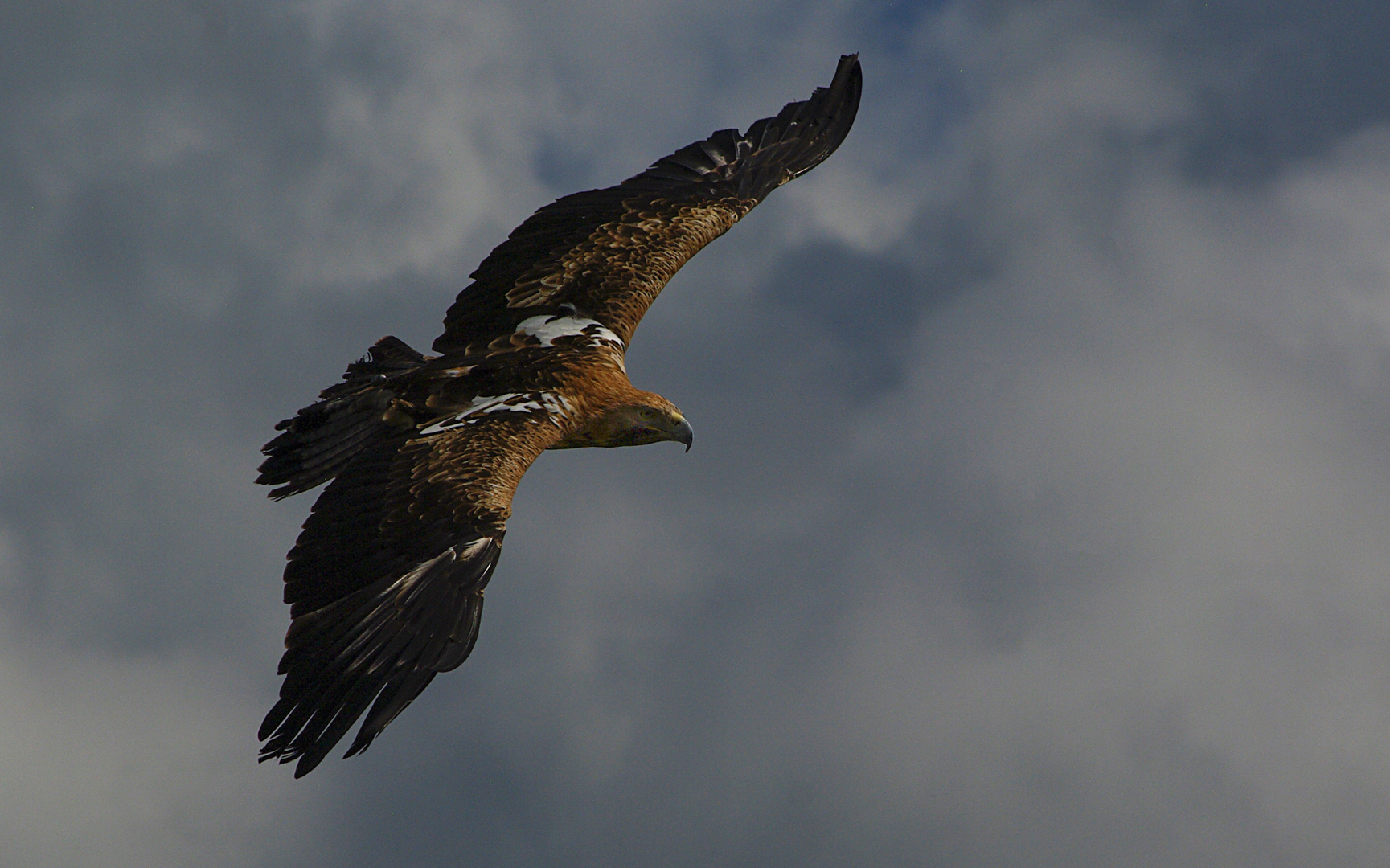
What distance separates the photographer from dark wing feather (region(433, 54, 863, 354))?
13570mm

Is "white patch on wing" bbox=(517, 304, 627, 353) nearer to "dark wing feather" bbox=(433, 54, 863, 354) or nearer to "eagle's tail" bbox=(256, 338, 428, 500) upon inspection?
"dark wing feather" bbox=(433, 54, 863, 354)

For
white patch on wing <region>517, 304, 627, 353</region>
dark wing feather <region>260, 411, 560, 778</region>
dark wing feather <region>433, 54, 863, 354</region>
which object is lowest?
dark wing feather <region>260, 411, 560, 778</region>

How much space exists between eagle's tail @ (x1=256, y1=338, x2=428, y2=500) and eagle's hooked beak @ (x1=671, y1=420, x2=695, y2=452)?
230cm

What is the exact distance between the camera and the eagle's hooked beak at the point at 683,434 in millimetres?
12711

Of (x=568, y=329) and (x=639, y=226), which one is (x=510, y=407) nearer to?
(x=568, y=329)

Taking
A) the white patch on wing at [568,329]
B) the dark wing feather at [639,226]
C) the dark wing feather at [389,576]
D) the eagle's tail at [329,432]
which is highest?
the dark wing feather at [639,226]

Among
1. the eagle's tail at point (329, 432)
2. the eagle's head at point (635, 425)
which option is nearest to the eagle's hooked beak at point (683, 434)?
the eagle's head at point (635, 425)

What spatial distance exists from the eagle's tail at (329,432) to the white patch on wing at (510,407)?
0.34 meters

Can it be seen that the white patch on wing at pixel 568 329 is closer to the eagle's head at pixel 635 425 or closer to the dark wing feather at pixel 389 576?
the eagle's head at pixel 635 425

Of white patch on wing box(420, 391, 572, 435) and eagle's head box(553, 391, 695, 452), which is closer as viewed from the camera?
white patch on wing box(420, 391, 572, 435)

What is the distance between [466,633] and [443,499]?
1102 millimetres

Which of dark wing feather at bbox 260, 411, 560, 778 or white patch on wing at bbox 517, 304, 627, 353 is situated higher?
white patch on wing at bbox 517, 304, 627, 353

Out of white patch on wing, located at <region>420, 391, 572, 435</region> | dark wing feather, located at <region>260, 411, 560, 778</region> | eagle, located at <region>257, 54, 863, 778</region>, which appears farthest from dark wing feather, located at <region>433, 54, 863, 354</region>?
dark wing feather, located at <region>260, 411, 560, 778</region>

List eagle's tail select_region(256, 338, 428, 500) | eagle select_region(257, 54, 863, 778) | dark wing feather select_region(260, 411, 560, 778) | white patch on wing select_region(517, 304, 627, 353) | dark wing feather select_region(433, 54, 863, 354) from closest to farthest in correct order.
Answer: dark wing feather select_region(260, 411, 560, 778) → eagle select_region(257, 54, 863, 778) → eagle's tail select_region(256, 338, 428, 500) → white patch on wing select_region(517, 304, 627, 353) → dark wing feather select_region(433, 54, 863, 354)
